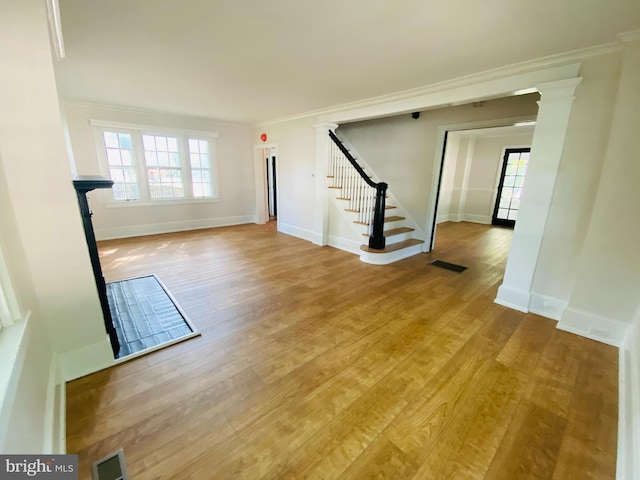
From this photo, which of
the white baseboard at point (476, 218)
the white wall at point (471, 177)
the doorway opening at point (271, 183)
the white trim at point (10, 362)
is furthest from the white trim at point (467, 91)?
the white baseboard at point (476, 218)

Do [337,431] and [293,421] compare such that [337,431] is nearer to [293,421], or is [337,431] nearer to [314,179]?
[293,421]

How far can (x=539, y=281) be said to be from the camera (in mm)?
2779

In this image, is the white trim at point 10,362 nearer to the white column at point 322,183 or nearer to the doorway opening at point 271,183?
the white column at point 322,183

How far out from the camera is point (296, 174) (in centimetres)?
563

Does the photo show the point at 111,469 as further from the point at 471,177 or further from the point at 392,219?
the point at 471,177

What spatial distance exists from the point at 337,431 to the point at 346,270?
8.25 ft

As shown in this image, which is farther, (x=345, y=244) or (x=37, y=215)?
(x=345, y=244)

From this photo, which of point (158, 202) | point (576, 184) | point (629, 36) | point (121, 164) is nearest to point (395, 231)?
point (576, 184)

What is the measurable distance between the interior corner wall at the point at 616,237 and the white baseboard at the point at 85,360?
4.04m

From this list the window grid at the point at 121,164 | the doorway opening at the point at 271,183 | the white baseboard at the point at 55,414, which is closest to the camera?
the white baseboard at the point at 55,414

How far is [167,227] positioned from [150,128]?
83.2 inches

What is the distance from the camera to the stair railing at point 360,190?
4.20m

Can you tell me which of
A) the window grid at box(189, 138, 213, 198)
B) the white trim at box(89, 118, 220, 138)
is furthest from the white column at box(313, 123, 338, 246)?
the window grid at box(189, 138, 213, 198)

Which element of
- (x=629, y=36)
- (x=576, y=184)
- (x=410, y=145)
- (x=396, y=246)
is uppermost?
(x=629, y=36)
